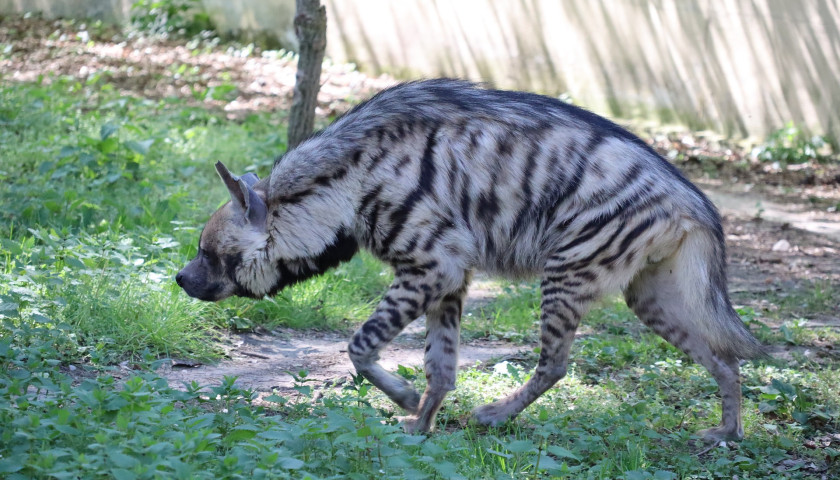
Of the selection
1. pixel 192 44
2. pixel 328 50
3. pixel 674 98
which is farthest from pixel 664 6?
pixel 192 44

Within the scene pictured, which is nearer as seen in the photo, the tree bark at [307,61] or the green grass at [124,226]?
the green grass at [124,226]

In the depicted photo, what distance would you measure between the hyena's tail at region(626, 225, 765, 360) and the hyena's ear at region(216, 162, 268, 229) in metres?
1.60

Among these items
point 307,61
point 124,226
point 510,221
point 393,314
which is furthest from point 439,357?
point 307,61

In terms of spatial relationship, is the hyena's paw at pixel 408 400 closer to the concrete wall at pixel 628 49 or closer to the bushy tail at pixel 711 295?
the bushy tail at pixel 711 295

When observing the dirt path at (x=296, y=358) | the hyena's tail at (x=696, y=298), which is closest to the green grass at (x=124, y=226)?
the dirt path at (x=296, y=358)

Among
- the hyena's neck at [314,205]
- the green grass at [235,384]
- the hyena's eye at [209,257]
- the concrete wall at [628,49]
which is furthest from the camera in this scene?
the concrete wall at [628,49]

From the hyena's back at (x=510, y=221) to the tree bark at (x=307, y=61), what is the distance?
2.37 metres

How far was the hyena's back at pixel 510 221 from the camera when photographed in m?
3.58

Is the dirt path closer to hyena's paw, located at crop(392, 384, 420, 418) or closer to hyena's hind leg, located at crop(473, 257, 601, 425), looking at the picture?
hyena's paw, located at crop(392, 384, 420, 418)

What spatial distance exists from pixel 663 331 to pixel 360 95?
5909 millimetres

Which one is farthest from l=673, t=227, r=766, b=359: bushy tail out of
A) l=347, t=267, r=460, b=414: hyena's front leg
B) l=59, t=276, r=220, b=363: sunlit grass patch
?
l=59, t=276, r=220, b=363: sunlit grass patch

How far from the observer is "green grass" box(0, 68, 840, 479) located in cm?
264

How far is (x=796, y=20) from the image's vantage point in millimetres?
8133

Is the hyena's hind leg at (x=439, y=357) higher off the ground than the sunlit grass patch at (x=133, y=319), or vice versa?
the sunlit grass patch at (x=133, y=319)
